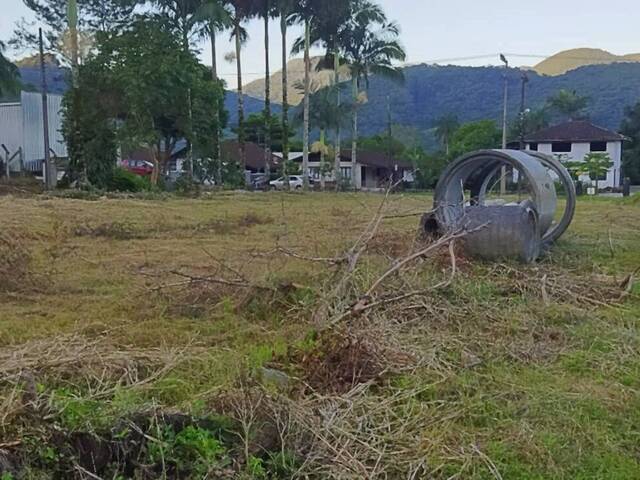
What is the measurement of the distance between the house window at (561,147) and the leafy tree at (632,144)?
3.22 m

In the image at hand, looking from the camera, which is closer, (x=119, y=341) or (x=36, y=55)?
Answer: (x=119, y=341)

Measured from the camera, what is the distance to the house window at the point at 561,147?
139ft

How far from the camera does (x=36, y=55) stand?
32.6m

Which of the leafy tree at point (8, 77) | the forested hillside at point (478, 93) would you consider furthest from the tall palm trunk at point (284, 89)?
the forested hillside at point (478, 93)

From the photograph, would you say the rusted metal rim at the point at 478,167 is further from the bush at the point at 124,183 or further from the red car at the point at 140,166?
the red car at the point at 140,166

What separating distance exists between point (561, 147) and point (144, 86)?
29.1 m

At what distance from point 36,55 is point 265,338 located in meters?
32.2

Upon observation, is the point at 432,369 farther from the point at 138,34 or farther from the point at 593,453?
the point at 138,34

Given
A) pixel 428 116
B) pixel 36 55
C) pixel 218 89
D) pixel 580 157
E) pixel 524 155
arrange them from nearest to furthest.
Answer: pixel 524 155 → pixel 218 89 → pixel 36 55 → pixel 580 157 → pixel 428 116

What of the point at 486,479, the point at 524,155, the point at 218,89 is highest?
the point at 218,89

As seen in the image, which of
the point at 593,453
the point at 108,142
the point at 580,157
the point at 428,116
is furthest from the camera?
the point at 428,116

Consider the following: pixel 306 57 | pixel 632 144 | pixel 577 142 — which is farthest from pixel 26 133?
pixel 632 144

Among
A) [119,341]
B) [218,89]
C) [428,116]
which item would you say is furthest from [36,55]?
[428,116]

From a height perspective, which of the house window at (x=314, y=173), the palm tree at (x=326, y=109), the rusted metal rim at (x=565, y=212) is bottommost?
the rusted metal rim at (x=565, y=212)
